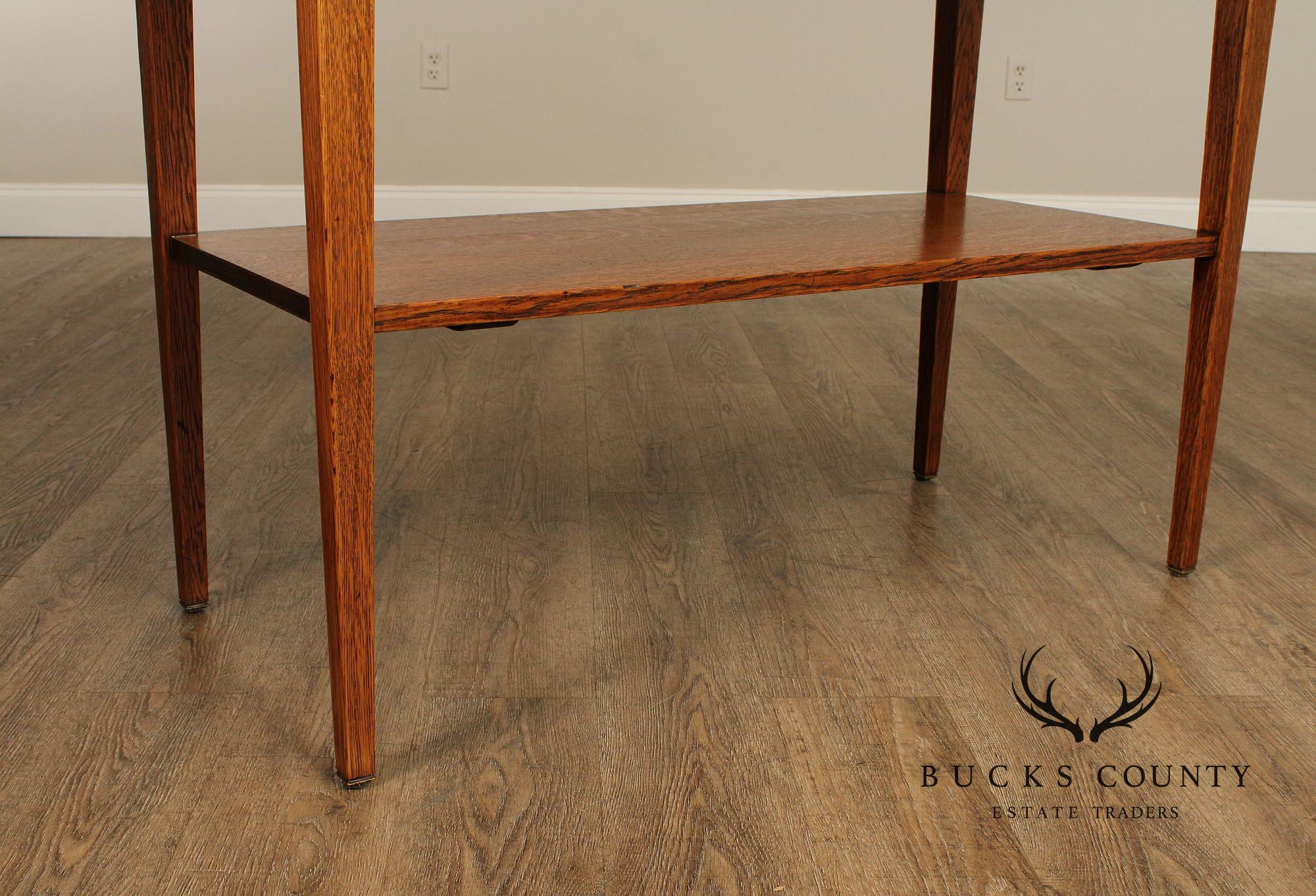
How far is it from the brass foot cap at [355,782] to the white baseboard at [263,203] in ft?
7.13

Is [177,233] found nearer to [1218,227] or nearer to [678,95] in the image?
[1218,227]

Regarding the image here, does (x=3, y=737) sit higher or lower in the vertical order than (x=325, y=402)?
lower

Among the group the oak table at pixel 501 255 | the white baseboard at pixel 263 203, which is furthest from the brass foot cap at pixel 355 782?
the white baseboard at pixel 263 203

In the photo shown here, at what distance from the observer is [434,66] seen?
9.18ft

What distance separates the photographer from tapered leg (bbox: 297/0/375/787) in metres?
0.65

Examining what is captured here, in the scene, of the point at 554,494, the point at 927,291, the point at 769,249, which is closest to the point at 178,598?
the point at 554,494

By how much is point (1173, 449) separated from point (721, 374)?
654mm

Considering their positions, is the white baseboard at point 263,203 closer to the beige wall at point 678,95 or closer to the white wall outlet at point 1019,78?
the beige wall at point 678,95

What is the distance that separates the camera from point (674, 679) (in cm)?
91

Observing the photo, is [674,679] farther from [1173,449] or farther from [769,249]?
[1173,449]

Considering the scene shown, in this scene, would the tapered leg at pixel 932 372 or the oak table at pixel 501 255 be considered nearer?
the oak table at pixel 501 255

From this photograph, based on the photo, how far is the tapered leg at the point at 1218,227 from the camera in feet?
3.20

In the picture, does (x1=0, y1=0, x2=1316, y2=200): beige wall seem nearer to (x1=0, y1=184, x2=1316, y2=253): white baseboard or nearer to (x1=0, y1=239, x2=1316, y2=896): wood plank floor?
(x1=0, y1=184, x2=1316, y2=253): white baseboard

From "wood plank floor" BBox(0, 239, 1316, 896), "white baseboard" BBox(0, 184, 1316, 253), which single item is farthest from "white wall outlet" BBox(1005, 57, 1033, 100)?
"wood plank floor" BBox(0, 239, 1316, 896)
